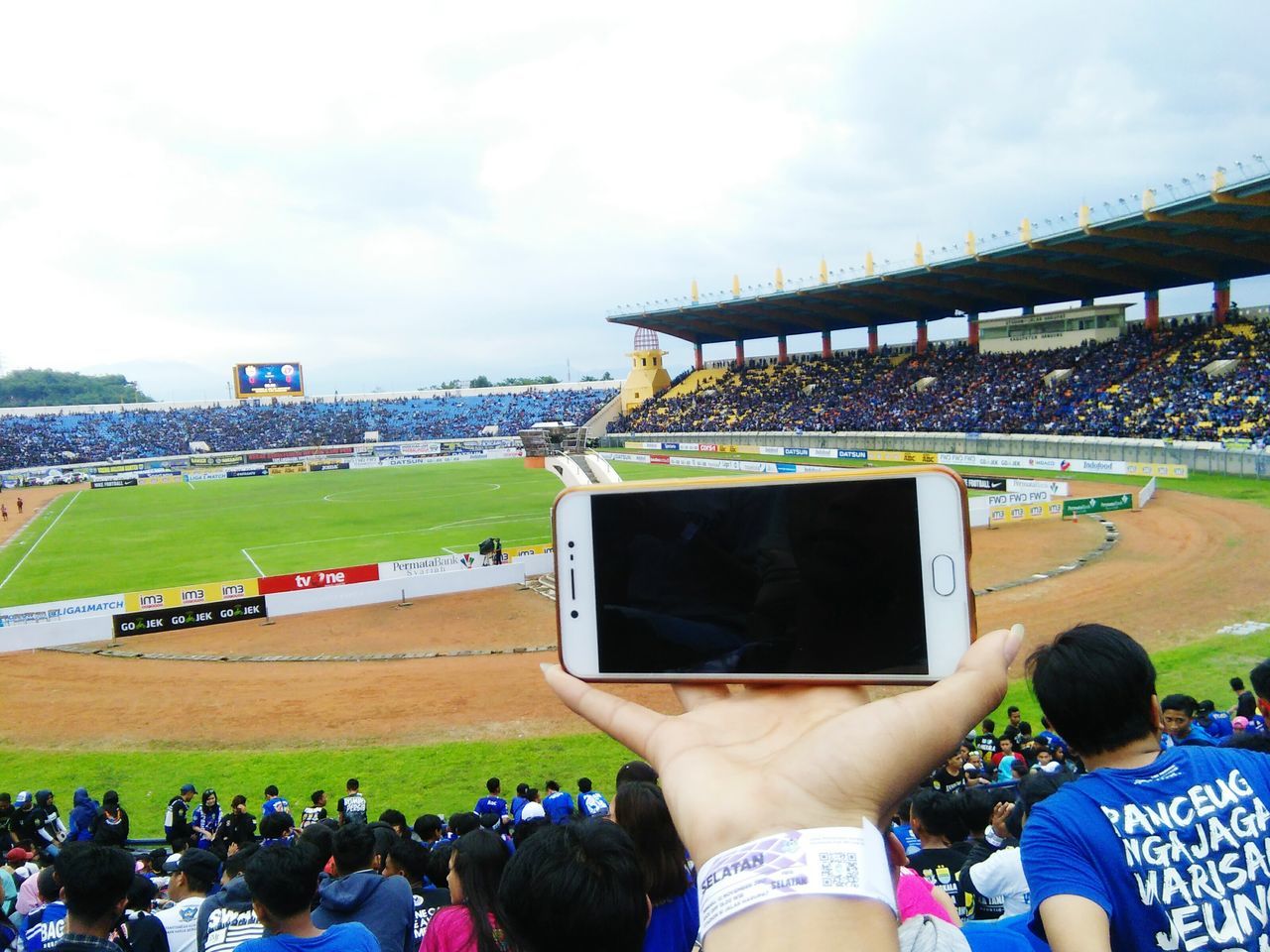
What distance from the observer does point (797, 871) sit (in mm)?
1592

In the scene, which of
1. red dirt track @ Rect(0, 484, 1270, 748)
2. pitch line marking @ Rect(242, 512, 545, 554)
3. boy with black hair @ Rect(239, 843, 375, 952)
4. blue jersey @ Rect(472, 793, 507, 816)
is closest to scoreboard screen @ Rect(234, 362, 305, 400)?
pitch line marking @ Rect(242, 512, 545, 554)

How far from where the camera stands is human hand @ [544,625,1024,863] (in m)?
1.77

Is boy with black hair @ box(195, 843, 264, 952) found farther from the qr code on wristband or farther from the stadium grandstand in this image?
the stadium grandstand

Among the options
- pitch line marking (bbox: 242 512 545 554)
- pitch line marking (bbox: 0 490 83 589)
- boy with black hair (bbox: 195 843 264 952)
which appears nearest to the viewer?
boy with black hair (bbox: 195 843 264 952)

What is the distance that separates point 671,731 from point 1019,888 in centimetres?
361

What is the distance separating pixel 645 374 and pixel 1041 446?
189 feet

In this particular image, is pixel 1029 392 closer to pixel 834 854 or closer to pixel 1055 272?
pixel 1055 272

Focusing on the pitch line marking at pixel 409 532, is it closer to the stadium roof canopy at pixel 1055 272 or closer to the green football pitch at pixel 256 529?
the green football pitch at pixel 256 529

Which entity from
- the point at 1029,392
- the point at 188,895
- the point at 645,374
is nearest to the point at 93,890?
the point at 188,895

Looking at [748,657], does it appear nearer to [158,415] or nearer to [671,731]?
[671,731]

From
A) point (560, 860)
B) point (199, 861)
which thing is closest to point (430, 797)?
point (199, 861)

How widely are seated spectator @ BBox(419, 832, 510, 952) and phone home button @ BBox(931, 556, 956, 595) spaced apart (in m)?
2.52

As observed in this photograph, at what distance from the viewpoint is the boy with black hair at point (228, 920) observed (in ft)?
16.3

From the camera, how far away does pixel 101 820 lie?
1080 cm
